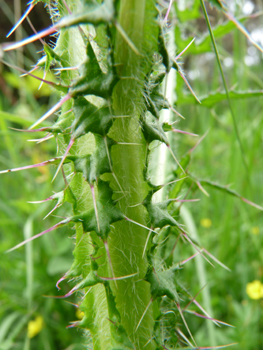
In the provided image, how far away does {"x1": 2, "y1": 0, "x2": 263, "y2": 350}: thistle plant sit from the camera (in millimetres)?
287

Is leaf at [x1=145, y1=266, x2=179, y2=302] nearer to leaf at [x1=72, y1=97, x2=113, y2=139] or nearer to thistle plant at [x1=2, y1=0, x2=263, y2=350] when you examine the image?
thistle plant at [x1=2, y1=0, x2=263, y2=350]

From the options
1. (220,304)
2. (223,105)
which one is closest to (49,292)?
(220,304)

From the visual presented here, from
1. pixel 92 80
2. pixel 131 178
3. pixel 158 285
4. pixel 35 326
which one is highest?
pixel 92 80

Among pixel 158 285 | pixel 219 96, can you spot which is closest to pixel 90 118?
pixel 158 285

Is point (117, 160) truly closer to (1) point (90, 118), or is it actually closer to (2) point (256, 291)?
(1) point (90, 118)

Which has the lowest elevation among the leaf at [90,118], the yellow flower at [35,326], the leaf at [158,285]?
the yellow flower at [35,326]

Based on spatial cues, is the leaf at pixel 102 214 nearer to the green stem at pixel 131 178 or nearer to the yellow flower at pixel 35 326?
the green stem at pixel 131 178

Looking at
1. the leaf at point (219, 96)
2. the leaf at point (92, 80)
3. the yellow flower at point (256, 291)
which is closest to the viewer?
the leaf at point (92, 80)

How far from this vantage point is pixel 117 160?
13.4 inches

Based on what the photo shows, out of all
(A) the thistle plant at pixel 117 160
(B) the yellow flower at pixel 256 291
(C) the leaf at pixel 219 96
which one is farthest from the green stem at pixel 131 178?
(B) the yellow flower at pixel 256 291

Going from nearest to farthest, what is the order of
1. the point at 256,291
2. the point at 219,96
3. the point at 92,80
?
1. the point at 92,80
2. the point at 219,96
3. the point at 256,291

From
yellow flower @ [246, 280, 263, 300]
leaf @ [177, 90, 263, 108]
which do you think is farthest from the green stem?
yellow flower @ [246, 280, 263, 300]

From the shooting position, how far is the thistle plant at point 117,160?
11.3 inches

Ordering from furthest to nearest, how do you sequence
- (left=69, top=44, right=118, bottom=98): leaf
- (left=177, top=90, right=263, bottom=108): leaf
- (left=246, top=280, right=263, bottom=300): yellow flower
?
(left=246, top=280, right=263, bottom=300): yellow flower < (left=177, top=90, right=263, bottom=108): leaf < (left=69, top=44, right=118, bottom=98): leaf
